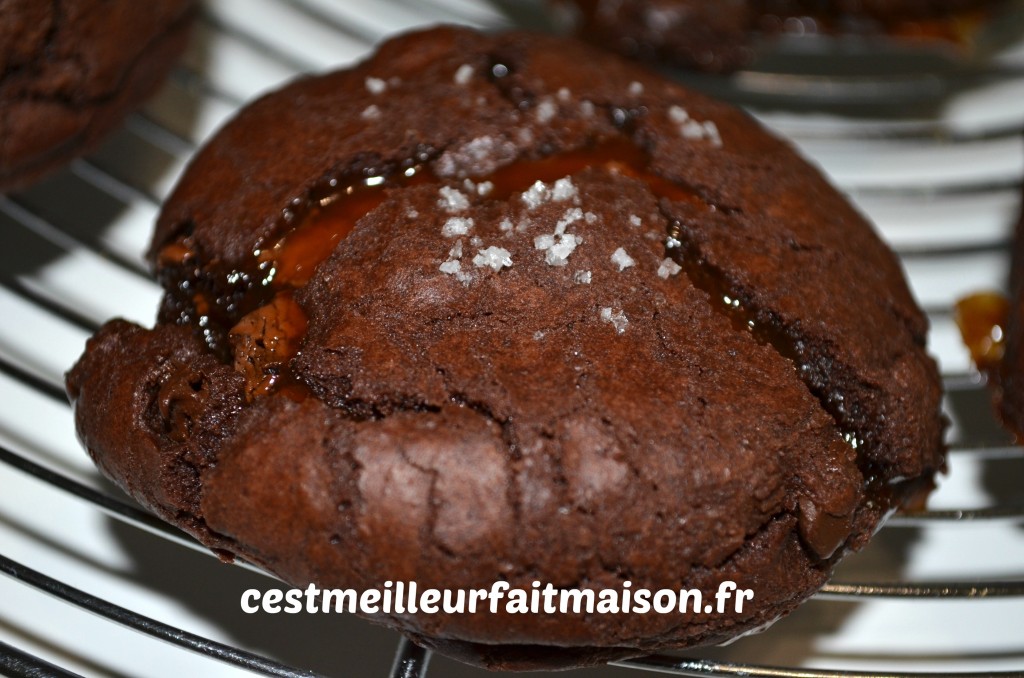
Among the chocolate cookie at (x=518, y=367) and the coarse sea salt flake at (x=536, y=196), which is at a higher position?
the coarse sea salt flake at (x=536, y=196)

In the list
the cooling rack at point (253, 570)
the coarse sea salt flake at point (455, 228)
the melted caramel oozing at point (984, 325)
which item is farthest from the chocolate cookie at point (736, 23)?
the coarse sea salt flake at point (455, 228)

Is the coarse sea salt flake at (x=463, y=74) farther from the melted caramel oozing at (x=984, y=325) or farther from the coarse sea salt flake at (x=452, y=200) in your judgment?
the melted caramel oozing at (x=984, y=325)

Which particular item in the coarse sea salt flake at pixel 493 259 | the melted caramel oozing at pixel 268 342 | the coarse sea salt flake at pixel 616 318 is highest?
the coarse sea salt flake at pixel 493 259

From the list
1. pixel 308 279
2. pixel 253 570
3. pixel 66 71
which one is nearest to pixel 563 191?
pixel 308 279

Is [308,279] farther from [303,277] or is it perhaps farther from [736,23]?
[736,23]

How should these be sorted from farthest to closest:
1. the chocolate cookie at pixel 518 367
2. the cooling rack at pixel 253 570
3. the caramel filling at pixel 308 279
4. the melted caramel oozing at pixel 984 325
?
the melted caramel oozing at pixel 984 325, the cooling rack at pixel 253 570, the caramel filling at pixel 308 279, the chocolate cookie at pixel 518 367

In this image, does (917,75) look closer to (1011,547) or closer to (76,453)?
(1011,547)

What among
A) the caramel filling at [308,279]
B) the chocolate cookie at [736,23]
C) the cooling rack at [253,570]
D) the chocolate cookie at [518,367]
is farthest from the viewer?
the chocolate cookie at [736,23]
